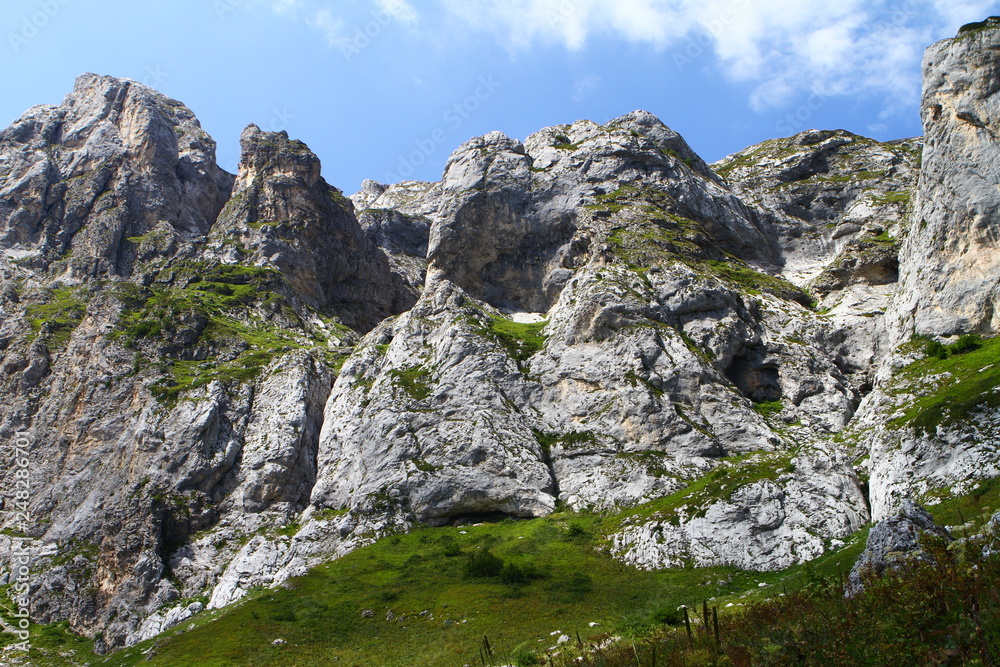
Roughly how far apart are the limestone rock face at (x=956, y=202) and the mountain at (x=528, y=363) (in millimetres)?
250

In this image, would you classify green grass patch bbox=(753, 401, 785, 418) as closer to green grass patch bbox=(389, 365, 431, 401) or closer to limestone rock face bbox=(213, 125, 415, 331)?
green grass patch bbox=(389, 365, 431, 401)

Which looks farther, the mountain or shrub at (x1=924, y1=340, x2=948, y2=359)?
shrub at (x1=924, y1=340, x2=948, y2=359)

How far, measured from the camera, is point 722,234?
3637 inches

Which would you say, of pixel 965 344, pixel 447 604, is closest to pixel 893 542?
pixel 447 604

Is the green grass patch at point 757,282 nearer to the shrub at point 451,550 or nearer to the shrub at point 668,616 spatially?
the shrub at point 451,550

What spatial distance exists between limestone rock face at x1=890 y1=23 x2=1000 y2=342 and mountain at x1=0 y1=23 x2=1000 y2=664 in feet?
0.82

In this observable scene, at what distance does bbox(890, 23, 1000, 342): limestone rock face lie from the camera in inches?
1956

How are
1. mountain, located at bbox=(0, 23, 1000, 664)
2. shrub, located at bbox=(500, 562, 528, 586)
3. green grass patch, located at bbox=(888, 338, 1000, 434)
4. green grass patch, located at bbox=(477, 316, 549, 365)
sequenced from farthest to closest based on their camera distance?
green grass patch, located at bbox=(477, 316, 549, 365), mountain, located at bbox=(0, 23, 1000, 664), shrub, located at bbox=(500, 562, 528, 586), green grass patch, located at bbox=(888, 338, 1000, 434)

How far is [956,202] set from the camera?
174ft

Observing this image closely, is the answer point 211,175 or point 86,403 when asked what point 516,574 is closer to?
point 86,403

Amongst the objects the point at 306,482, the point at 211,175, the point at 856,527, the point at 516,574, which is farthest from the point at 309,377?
the point at 211,175

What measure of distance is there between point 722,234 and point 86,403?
83975 mm

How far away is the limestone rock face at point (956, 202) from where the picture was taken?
49688 mm

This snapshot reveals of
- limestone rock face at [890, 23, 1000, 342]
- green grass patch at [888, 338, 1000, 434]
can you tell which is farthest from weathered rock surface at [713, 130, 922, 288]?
green grass patch at [888, 338, 1000, 434]
